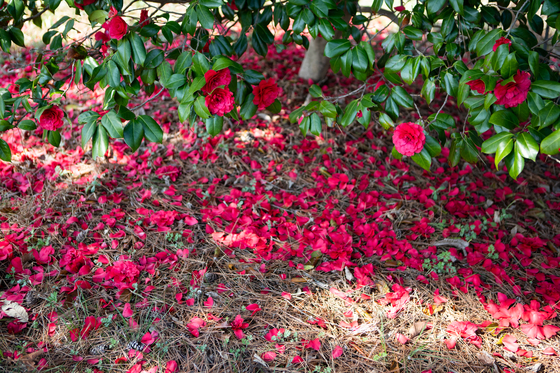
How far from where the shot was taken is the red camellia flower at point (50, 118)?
145 cm

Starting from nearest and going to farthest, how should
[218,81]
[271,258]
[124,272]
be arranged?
[218,81] < [124,272] < [271,258]

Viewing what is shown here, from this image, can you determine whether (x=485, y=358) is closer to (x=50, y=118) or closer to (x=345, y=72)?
(x=345, y=72)

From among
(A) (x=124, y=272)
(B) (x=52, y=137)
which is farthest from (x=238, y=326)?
(B) (x=52, y=137)

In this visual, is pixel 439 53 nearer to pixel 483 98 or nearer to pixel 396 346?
pixel 483 98

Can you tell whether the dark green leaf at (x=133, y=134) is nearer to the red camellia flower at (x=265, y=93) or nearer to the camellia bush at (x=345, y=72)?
the camellia bush at (x=345, y=72)

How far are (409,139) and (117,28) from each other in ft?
3.75

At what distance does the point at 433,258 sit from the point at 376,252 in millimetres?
301

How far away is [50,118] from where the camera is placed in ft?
4.82

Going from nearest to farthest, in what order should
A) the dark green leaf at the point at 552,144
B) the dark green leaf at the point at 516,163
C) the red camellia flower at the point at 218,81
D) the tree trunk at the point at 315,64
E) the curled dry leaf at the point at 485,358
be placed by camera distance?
the dark green leaf at the point at 552,144 < the dark green leaf at the point at 516,163 < the red camellia flower at the point at 218,81 < the curled dry leaf at the point at 485,358 < the tree trunk at the point at 315,64

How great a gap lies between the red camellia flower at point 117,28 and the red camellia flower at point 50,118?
1.24 ft

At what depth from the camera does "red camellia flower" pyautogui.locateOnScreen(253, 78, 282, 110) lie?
5.14 feet

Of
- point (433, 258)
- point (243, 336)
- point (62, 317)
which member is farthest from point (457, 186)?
point (62, 317)

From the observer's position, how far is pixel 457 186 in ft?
8.30

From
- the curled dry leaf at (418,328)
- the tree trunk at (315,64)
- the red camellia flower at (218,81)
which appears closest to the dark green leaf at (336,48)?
the red camellia flower at (218,81)
